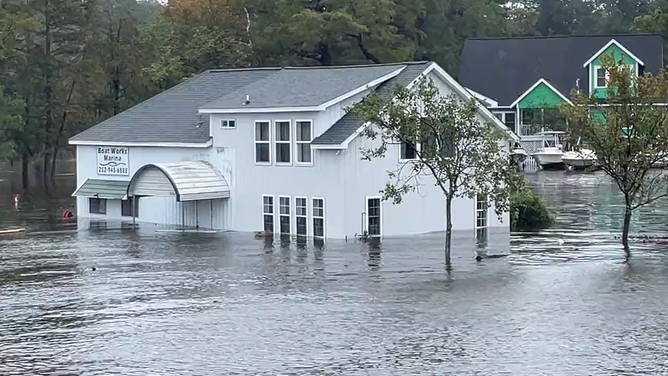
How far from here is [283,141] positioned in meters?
40.0

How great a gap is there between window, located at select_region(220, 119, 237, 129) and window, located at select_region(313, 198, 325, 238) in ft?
15.9

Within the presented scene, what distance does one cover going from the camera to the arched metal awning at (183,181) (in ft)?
135

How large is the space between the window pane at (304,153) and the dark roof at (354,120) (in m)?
0.69

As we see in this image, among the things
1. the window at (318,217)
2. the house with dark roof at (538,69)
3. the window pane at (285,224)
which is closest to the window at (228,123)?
the window pane at (285,224)

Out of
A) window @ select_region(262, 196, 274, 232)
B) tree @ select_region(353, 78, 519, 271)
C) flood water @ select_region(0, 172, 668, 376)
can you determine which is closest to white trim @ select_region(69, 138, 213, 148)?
window @ select_region(262, 196, 274, 232)

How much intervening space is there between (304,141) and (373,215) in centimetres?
341

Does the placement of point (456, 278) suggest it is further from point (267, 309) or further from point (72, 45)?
point (72, 45)

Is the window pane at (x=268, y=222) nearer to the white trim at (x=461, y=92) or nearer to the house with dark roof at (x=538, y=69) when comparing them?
the white trim at (x=461, y=92)

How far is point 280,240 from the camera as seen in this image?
128 feet

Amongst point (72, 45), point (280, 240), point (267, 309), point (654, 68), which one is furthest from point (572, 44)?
point (267, 309)

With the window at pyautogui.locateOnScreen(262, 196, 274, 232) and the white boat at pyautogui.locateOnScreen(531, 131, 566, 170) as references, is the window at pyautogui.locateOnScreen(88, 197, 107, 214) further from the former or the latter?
the white boat at pyautogui.locateOnScreen(531, 131, 566, 170)

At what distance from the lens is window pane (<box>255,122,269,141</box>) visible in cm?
4069

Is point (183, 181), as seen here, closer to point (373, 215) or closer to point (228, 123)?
point (228, 123)

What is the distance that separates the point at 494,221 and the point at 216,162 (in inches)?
404
